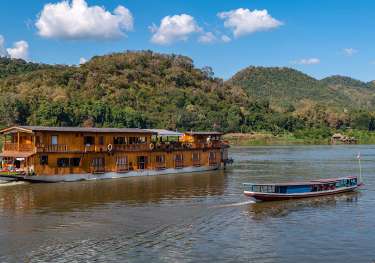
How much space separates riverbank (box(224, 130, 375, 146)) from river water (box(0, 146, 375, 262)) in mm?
118256

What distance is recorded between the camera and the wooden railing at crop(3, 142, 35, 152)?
170 feet

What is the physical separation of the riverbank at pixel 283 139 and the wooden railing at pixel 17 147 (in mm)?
118765

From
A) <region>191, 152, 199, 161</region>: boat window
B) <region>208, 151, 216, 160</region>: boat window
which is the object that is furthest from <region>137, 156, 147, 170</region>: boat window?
<region>208, 151, 216, 160</region>: boat window

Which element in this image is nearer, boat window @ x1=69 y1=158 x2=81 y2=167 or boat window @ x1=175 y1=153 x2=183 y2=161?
boat window @ x1=69 y1=158 x2=81 y2=167

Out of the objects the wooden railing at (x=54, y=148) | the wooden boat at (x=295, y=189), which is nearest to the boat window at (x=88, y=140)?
the wooden railing at (x=54, y=148)

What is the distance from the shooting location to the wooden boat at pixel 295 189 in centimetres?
4022

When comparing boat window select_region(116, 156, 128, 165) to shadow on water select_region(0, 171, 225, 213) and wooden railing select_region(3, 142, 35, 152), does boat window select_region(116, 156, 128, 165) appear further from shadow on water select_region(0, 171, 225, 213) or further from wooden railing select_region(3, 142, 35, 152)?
wooden railing select_region(3, 142, 35, 152)

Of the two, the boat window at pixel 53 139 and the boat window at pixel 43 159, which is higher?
the boat window at pixel 53 139

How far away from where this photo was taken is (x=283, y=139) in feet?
587

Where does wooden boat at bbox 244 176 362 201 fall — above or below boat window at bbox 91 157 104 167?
below

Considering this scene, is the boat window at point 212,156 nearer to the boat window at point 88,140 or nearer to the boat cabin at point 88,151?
the boat cabin at point 88,151

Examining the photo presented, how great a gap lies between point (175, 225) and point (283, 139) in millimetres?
151194

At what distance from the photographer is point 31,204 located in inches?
1587

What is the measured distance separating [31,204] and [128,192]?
10190mm
